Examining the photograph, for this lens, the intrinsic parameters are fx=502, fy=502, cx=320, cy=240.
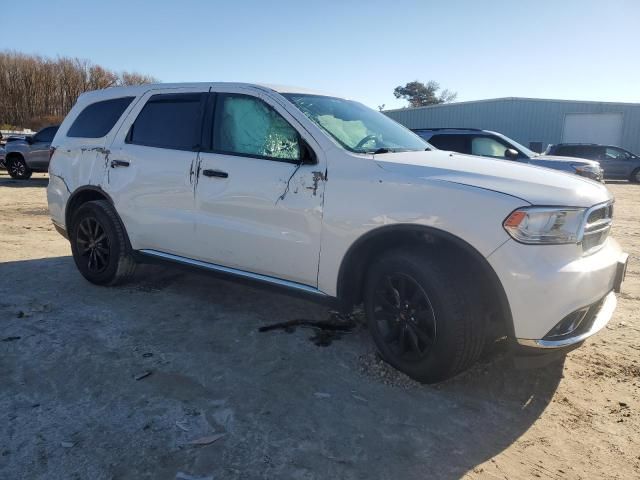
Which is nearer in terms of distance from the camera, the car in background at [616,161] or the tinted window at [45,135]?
the tinted window at [45,135]

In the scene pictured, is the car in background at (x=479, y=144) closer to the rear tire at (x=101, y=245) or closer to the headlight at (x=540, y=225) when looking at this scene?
the rear tire at (x=101, y=245)

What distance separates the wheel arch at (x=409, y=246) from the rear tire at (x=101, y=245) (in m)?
2.31

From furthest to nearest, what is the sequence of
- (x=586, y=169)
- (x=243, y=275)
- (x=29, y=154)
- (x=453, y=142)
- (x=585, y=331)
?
(x=29, y=154) → (x=586, y=169) → (x=453, y=142) → (x=243, y=275) → (x=585, y=331)

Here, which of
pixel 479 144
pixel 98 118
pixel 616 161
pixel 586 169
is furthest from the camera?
pixel 616 161

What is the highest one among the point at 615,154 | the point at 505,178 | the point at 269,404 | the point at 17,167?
the point at 615,154

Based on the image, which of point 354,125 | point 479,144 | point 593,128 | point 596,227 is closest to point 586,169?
point 479,144

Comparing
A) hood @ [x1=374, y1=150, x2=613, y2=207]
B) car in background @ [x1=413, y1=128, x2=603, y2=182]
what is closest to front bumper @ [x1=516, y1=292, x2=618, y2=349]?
hood @ [x1=374, y1=150, x2=613, y2=207]

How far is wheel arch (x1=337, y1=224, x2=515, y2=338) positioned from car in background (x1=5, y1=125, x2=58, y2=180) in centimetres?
1457

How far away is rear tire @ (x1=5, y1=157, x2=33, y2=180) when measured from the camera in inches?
616

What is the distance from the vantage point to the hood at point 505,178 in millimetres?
2680

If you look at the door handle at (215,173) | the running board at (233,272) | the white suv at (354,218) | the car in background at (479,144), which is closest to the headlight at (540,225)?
the white suv at (354,218)

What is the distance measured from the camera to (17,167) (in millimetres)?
15758

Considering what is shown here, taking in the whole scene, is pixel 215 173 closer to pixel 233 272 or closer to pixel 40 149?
pixel 233 272

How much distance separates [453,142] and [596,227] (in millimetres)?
7658
